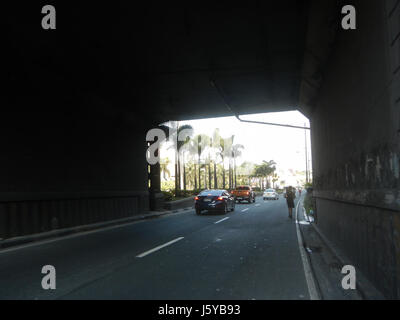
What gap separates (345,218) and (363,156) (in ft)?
7.07

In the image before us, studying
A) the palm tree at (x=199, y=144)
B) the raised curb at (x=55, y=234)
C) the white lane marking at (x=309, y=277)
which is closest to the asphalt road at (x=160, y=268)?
the white lane marking at (x=309, y=277)

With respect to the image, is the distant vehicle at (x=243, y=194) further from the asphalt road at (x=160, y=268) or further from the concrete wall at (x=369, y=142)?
the concrete wall at (x=369, y=142)

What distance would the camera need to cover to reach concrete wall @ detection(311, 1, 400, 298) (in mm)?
4234

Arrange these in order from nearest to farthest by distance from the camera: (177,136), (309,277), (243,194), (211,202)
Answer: (309,277)
(211,202)
(243,194)
(177,136)

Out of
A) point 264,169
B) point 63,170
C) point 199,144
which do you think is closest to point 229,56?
point 63,170

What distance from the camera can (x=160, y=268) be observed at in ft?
21.7

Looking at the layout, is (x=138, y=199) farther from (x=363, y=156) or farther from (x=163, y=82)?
(x=363, y=156)

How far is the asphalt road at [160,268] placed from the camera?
5.03 m

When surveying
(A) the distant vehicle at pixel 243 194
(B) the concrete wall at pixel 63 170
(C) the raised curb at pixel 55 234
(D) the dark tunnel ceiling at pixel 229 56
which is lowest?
(A) the distant vehicle at pixel 243 194

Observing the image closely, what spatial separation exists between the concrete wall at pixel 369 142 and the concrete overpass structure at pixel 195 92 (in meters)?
0.03

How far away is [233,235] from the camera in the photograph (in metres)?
11.5

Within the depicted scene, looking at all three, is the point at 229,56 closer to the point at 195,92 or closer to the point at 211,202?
the point at 195,92

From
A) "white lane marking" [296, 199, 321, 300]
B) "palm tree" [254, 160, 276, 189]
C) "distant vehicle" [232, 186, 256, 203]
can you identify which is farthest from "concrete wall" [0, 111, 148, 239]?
"palm tree" [254, 160, 276, 189]

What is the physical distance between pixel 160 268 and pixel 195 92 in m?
9.89
